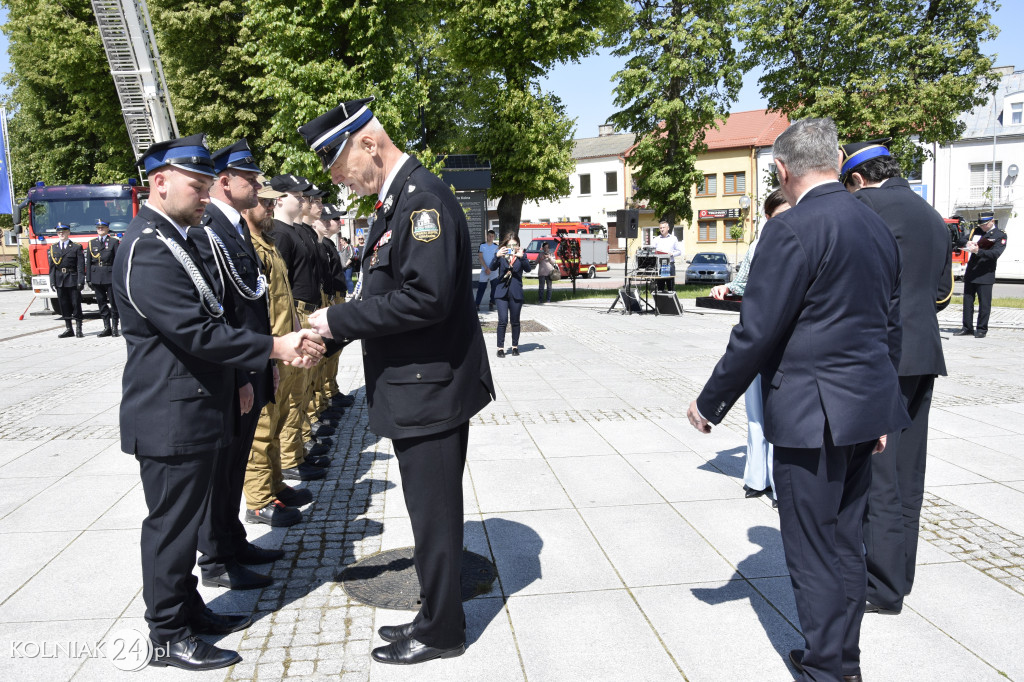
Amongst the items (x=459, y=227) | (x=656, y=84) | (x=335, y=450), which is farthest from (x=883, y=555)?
(x=656, y=84)

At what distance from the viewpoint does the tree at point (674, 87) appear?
27.5 meters

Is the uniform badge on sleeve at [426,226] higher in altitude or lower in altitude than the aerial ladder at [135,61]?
lower

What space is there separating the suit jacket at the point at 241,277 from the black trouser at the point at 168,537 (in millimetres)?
565

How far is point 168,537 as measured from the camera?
3.10 meters

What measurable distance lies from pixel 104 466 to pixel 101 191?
15876mm

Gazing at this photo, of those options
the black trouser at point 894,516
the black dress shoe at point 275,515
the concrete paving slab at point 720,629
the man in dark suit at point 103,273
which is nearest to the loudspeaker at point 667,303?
the man in dark suit at point 103,273

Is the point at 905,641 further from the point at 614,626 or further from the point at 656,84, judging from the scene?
the point at 656,84

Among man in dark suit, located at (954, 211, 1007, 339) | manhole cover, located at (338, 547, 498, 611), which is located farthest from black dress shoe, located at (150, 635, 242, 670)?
man in dark suit, located at (954, 211, 1007, 339)

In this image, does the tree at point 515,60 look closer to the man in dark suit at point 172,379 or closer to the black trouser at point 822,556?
the man in dark suit at point 172,379

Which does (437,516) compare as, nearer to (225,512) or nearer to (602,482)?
(225,512)

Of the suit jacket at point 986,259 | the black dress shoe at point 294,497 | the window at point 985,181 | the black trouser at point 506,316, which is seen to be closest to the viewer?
the black dress shoe at point 294,497

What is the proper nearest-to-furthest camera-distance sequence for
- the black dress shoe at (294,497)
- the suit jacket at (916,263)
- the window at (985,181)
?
the suit jacket at (916,263)
the black dress shoe at (294,497)
the window at (985,181)

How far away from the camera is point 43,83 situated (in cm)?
3234

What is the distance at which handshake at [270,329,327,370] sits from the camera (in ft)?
10.7
